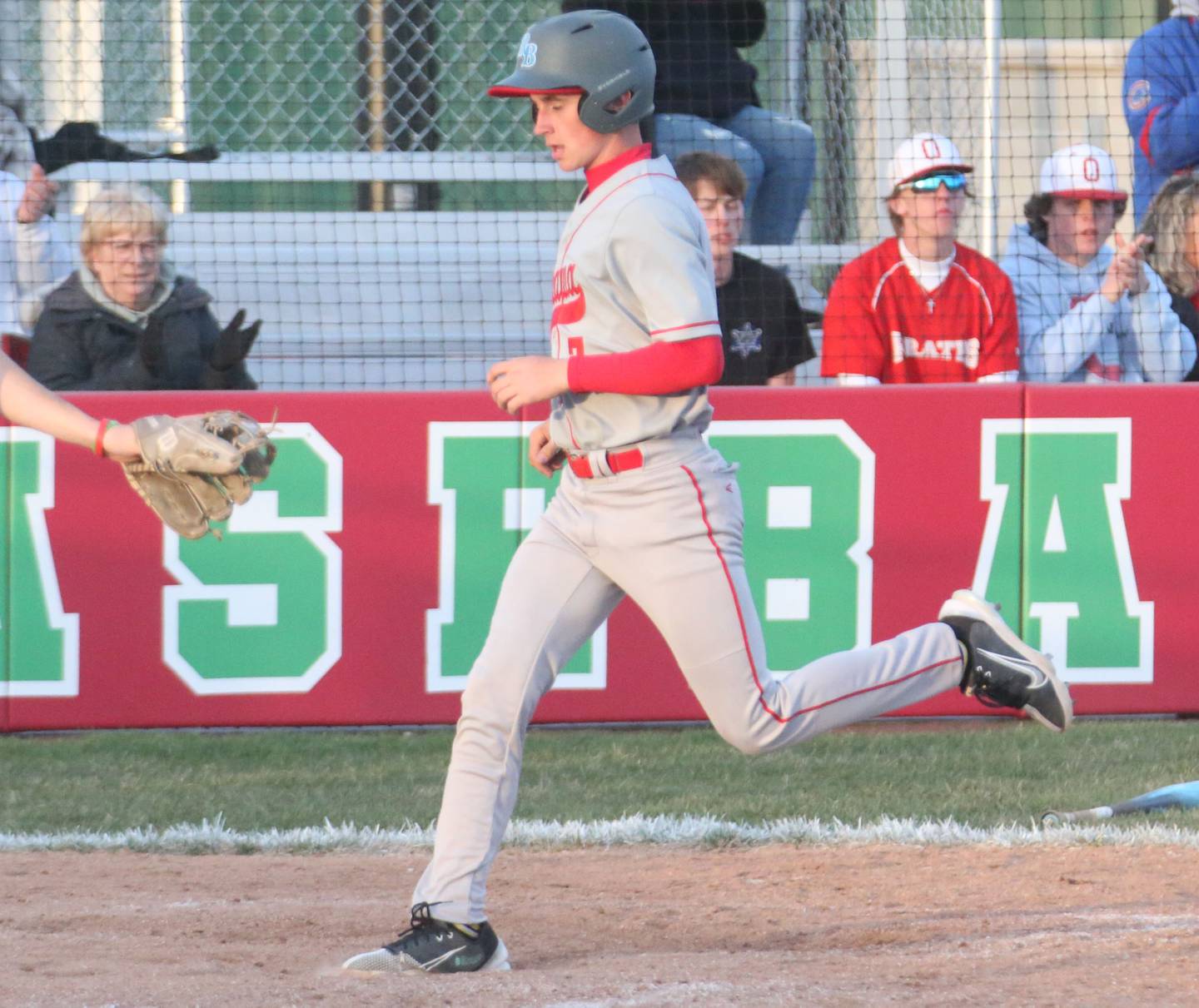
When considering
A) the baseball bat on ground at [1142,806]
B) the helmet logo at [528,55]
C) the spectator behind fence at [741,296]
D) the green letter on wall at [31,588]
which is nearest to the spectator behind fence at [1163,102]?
the spectator behind fence at [741,296]

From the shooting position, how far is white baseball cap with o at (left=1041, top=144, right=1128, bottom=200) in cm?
717

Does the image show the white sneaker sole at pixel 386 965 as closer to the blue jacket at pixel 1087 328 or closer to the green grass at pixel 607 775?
the green grass at pixel 607 775

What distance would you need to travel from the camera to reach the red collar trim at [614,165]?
355 cm

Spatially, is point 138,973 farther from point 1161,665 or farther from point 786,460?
point 1161,665

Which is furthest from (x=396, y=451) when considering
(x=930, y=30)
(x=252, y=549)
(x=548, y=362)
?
(x=930, y=30)

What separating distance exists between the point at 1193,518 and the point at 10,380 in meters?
4.44

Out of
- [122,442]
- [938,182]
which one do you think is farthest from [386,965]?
[938,182]

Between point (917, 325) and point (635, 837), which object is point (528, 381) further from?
point (917, 325)

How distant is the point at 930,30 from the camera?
29.1 ft

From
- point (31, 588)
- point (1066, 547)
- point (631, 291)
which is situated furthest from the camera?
point (1066, 547)

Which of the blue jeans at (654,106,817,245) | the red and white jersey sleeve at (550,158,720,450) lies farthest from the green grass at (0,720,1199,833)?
the blue jeans at (654,106,817,245)

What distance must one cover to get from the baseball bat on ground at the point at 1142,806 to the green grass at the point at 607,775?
58 millimetres

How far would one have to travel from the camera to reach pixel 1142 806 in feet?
16.5

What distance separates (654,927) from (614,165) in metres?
1.57
